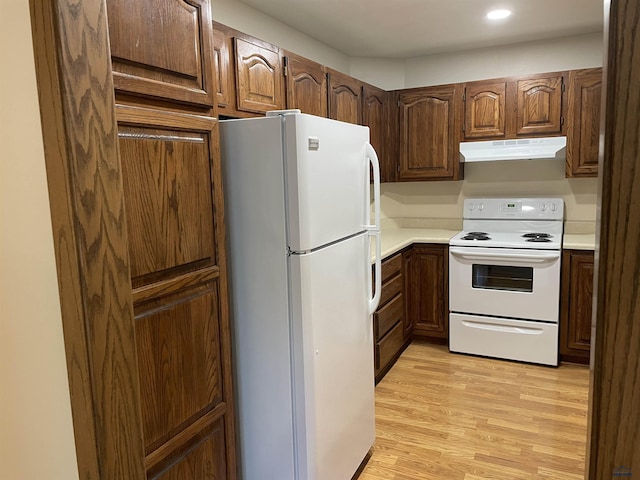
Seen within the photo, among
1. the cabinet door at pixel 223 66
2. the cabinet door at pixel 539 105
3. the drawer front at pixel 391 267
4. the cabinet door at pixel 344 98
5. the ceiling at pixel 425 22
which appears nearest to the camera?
the cabinet door at pixel 223 66

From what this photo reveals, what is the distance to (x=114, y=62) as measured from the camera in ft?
3.94

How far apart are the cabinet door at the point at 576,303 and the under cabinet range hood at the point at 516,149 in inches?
30.5

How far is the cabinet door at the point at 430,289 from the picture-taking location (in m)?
3.78

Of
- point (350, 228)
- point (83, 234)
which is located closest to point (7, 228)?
point (83, 234)

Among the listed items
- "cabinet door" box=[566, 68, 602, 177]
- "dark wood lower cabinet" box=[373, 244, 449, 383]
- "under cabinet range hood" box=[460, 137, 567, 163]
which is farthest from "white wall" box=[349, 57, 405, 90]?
"dark wood lower cabinet" box=[373, 244, 449, 383]

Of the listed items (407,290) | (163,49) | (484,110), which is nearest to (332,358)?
(163,49)

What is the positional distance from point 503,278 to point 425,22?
193 centimetres

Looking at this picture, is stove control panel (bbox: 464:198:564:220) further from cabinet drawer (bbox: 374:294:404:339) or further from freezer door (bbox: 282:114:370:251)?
freezer door (bbox: 282:114:370:251)

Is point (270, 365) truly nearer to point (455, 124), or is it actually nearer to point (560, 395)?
point (560, 395)

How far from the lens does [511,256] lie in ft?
11.3

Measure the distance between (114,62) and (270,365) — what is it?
1185 millimetres

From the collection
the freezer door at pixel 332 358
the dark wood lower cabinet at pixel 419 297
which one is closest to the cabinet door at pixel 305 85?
the freezer door at pixel 332 358

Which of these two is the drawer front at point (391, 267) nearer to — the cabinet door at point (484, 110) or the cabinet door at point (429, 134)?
the cabinet door at point (429, 134)

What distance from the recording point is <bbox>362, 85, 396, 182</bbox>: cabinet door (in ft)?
11.9
